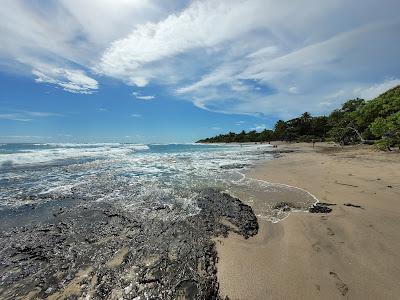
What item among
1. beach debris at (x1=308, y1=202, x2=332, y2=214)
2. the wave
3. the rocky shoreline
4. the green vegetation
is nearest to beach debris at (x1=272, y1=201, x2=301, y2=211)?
beach debris at (x1=308, y1=202, x2=332, y2=214)

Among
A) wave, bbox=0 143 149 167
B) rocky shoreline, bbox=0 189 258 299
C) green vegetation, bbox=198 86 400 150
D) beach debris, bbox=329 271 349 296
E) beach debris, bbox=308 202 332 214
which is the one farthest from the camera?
wave, bbox=0 143 149 167

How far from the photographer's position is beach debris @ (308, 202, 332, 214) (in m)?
5.75

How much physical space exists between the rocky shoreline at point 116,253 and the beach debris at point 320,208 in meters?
1.59

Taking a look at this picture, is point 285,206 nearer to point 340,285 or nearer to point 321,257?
point 321,257

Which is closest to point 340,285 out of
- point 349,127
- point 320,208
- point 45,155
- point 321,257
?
point 321,257

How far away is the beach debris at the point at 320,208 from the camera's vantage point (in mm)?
5749

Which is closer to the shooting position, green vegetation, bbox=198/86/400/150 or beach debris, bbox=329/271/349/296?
beach debris, bbox=329/271/349/296

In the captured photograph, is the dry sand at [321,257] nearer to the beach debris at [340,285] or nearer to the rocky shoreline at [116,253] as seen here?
the beach debris at [340,285]

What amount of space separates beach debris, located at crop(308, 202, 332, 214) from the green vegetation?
13.8 metres

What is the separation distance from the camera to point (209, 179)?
35.1 ft

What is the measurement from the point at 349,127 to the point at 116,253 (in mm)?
36169

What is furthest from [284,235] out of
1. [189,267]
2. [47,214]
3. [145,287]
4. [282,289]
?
[47,214]

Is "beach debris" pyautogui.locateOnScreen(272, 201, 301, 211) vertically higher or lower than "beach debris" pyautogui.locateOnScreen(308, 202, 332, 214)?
lower

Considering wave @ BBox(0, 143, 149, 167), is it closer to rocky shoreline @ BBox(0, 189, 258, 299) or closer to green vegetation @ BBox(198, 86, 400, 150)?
rocky shoreline @ BBox(0, 189, 258, 299)
